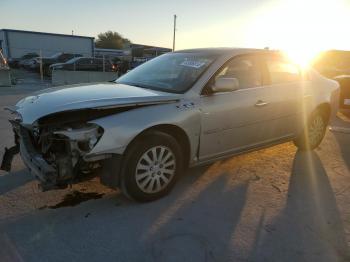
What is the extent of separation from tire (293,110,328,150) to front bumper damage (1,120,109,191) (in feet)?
11.7

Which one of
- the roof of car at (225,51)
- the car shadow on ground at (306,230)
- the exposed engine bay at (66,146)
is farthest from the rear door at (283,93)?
the exposed engine bay at (66,146)

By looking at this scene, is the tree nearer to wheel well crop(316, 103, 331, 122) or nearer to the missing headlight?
wheel well crop(316, 103, 331, 122)

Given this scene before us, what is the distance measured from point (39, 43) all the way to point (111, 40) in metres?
46.9

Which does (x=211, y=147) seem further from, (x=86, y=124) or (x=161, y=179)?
(x=86, y=124)

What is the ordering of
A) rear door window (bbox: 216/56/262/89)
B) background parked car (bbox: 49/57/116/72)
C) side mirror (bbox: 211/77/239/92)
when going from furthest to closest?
background parked car (bbox: 49/57/116/72) → rear door window (bbox: 216/56/262/89) → side mirror (bbox: 211/77/239/92)

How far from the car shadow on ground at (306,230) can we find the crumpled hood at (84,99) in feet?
5.57

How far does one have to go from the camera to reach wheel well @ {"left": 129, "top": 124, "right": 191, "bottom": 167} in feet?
12.7

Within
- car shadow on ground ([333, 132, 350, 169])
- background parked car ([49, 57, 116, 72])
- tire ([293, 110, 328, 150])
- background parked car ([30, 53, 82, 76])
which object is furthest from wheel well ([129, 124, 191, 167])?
background parked car ([30, 53, 82, 76])

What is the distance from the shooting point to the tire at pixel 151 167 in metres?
3.71

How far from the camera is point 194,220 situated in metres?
3.61

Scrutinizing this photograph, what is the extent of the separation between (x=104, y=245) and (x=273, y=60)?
11.2 feet

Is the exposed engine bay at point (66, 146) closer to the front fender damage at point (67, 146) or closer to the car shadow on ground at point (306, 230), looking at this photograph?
the front fender damage at point (67, 146)

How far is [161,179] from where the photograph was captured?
403 centimetres

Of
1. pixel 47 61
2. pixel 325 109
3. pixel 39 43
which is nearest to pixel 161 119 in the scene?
pixel 325 109
